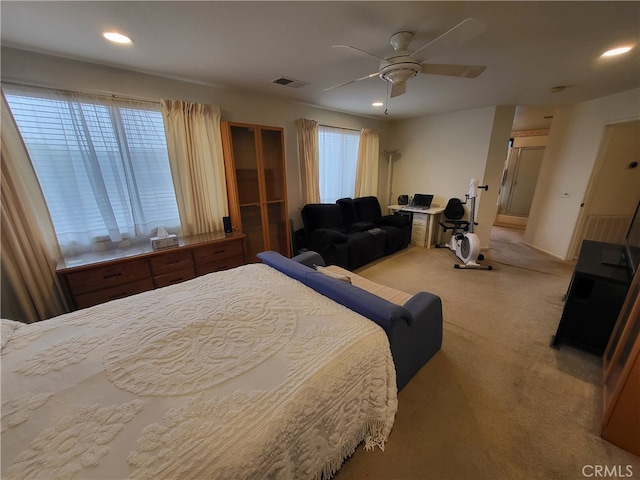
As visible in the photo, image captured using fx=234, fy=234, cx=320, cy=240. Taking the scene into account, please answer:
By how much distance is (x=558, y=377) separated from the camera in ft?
5.53

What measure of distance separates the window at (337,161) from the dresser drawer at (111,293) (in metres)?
2.79

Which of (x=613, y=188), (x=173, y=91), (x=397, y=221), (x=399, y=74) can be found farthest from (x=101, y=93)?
(x=613, y=188)

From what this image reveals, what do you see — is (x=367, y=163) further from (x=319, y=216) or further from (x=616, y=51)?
(x=616, y=51)

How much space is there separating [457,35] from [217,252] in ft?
8.94

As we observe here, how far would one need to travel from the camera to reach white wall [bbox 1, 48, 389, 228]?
6.01ft

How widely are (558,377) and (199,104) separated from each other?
401 cm

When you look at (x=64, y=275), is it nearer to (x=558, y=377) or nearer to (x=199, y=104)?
(x=199, y=104)

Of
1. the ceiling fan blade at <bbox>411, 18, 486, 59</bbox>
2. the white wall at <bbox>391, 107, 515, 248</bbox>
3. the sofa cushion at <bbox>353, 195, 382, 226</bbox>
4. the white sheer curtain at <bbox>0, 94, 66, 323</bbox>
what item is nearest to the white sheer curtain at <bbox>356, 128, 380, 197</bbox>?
the sofa cushion at <bbox>353, 195, 382, 226</bbox>

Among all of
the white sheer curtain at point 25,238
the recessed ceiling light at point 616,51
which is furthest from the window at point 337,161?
the white sheer curtain at point 25,238

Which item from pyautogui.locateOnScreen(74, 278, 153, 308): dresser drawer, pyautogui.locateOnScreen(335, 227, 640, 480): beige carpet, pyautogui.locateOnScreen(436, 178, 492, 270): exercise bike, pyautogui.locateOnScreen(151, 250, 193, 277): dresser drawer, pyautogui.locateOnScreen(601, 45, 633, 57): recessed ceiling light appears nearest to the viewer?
pyautogui.locateOnScreen(335, 227, 640, 480): beige carpet

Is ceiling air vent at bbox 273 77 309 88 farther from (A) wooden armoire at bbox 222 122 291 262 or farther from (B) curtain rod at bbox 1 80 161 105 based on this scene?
(B) curtain rod at bbox 1 80 161 105

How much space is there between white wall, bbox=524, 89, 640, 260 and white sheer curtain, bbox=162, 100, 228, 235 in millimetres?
5078

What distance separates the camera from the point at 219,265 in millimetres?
2678

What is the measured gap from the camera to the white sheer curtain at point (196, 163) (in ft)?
8.10
